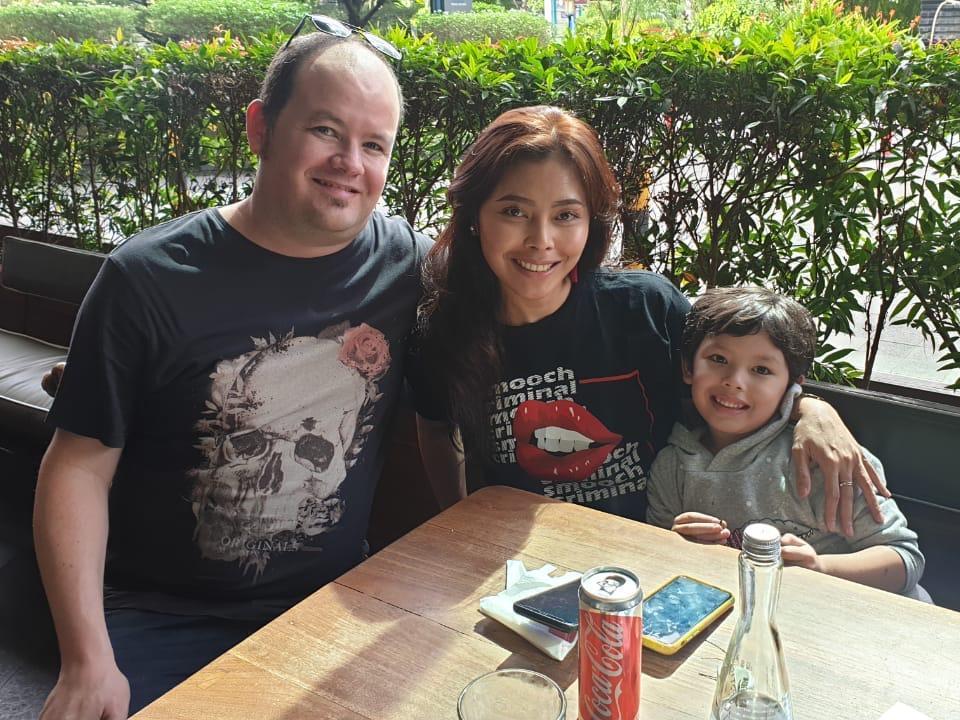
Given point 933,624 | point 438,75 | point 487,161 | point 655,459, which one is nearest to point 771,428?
point 655,459

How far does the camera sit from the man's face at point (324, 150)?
1.86m

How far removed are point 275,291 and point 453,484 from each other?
2.17ft

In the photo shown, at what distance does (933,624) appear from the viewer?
1306mm

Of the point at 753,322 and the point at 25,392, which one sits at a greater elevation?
the point at 753,322

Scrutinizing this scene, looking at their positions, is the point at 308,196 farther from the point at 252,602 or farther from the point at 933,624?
the point at 933,624

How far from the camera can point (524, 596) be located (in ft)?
4.46

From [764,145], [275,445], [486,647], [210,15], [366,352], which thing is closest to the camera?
[486,647]

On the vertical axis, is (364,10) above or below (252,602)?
above

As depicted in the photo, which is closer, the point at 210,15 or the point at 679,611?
the point at 679,611

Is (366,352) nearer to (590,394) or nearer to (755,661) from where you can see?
(590,394)

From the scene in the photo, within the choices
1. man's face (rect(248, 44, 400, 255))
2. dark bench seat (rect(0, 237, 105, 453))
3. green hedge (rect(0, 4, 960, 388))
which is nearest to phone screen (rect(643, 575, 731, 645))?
man's face (rect(248, 44, 400, 255))

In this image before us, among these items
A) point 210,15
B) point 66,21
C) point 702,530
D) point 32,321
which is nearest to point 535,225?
point 702,530

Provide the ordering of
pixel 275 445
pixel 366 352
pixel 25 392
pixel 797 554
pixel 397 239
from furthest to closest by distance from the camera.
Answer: pixel 25 392
pixel 397 239
pixel 366 352
pixel 275 445
pixel 797 554

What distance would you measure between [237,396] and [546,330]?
2.24 feet
